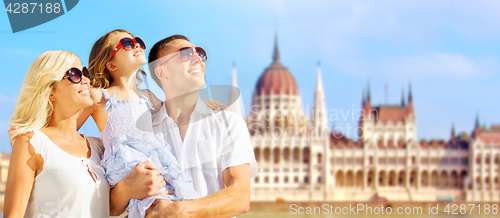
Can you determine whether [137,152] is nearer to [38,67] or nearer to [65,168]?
[65,168]

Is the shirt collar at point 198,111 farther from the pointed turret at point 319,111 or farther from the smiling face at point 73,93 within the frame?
the pointed turret at point 319,111

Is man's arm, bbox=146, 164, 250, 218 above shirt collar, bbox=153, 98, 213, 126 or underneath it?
underneath

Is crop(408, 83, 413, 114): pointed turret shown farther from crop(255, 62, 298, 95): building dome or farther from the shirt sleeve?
the shirt sleeve

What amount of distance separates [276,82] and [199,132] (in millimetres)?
33521

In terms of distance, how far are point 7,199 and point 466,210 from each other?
930 inches

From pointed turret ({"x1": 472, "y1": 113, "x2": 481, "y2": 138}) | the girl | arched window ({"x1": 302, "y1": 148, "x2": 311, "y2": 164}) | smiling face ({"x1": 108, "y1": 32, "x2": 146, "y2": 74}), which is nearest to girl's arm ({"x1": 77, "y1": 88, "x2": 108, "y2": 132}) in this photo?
the girl

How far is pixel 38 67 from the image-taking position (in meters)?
1.47

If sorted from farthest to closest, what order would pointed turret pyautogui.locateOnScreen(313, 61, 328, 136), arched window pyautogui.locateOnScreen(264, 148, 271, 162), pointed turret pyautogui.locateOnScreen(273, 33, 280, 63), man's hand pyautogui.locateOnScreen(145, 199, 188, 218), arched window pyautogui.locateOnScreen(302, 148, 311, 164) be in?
pointed turret pyautogui.locateOnScreen(273, 33, 280, 63) → pointed turret pyautogui.locateOnScreen(313, 61, 328, 136) → arched window pyautogui.locateOnScreen(302, 148, 311, 164) → arched window pyautogui.locateOnScreen(264, 148, 271, 162) → man's hand pyautogui.locateOnScreen(145, 199, 188, 218)

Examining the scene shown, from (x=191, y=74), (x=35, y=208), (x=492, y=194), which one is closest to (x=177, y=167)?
(x=191, y=74)

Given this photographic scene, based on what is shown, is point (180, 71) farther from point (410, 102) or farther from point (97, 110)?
point (410, 102)

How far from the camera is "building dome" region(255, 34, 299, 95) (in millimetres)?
34531

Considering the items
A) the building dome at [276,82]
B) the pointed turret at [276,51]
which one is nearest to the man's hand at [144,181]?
the building dome at [276,82]

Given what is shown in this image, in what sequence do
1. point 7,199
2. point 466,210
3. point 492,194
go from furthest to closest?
1. point 492,194
2. point 466,210
3. point 7,199

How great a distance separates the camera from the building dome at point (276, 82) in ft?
113
